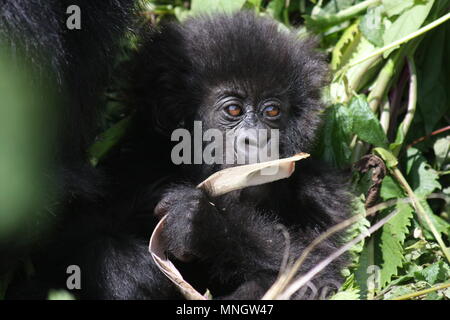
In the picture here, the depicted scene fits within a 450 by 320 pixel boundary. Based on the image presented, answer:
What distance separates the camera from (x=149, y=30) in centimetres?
423

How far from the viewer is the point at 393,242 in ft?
13.3

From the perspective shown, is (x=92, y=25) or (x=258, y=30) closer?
(x=92, y=25)

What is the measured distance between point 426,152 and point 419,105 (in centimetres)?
30

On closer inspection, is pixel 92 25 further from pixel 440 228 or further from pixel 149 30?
pixel 440 228

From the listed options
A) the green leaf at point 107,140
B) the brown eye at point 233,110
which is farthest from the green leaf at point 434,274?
the green leaf at point 107,140

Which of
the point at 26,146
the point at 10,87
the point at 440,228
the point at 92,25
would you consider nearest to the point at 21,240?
the point at 26,146

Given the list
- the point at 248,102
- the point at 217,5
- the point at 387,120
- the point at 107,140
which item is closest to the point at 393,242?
the point at 387,120

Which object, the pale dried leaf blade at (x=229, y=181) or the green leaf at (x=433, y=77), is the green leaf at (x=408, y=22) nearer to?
the green leaf at (x=433, y=77)

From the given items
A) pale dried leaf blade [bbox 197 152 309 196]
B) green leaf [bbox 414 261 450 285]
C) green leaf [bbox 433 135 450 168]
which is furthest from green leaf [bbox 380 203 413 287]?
pale dried leaf blade [bbox 197 152 309 196]

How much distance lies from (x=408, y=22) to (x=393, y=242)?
51.2 inches

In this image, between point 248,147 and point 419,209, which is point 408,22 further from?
point 248,147

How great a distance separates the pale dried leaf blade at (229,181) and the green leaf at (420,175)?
1.09 metres

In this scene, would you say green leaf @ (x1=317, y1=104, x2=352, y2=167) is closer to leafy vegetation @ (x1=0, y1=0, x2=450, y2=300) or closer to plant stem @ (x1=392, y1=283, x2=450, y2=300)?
leafy vegetation @ (x1=0, y1=0, x2=450, y2=300)
